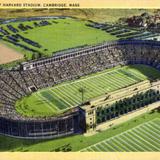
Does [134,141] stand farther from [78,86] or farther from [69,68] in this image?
[69,68]

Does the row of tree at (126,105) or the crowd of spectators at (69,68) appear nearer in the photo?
the row of tree at (126,105)

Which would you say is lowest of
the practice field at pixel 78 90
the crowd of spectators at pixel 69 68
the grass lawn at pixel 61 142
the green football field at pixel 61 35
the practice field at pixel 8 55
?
the grass lawn at pixel 61 142

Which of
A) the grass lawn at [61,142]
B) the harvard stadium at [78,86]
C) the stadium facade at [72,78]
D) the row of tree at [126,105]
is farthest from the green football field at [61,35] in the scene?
the grass lawn at [61,142]

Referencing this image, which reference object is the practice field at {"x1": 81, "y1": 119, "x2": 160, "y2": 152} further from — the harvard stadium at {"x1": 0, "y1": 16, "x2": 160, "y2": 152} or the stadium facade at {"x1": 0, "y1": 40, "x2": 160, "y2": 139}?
the stadium facade at {"x1": 0, "y1": 40, "x2": 160, "y2": 139}

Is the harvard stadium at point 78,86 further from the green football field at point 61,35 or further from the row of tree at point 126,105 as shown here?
the green football field at point 61,35

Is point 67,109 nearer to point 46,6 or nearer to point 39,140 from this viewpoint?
point 39,140

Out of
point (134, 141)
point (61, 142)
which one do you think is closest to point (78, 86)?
point (61, 142)
